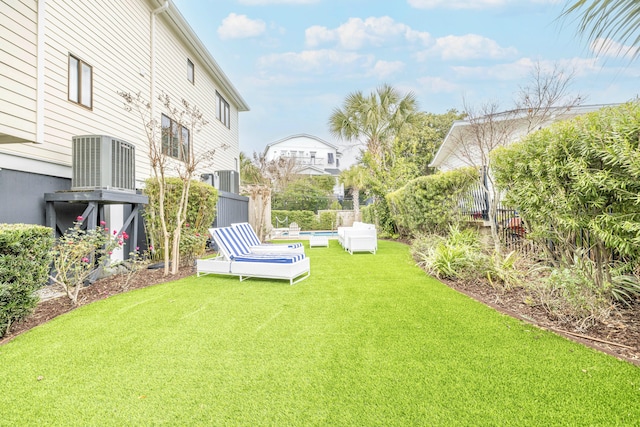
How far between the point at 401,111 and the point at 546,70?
9.37m

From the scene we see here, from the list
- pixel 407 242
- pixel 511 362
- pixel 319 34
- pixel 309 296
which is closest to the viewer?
pixel 511 362

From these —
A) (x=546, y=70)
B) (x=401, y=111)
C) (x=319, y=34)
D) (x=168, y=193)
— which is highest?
(x=319, y=34)

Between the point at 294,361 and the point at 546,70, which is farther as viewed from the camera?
the point at 546,70

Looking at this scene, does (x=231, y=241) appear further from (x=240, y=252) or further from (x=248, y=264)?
(x=248, y=264)

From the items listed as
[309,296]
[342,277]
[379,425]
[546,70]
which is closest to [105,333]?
[309,296]

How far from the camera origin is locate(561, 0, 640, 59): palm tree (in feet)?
5.08

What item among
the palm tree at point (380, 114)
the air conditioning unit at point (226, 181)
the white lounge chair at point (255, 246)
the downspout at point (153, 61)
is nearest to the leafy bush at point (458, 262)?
the white lounge chair at point (255, 246)

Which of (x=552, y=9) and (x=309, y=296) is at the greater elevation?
(x=552, y=9)

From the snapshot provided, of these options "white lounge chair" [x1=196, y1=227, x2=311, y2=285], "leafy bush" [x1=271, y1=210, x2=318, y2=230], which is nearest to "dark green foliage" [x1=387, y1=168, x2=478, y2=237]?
"white lounge chair" [x1=196, y1=227, x2=311, y2=285]

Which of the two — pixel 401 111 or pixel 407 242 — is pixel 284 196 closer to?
pixel 401 111

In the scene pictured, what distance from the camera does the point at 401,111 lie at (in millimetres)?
18047

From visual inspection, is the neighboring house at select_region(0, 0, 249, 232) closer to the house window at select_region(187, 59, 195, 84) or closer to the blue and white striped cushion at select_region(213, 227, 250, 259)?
the house window at select_region(187, 59, 195, 84)

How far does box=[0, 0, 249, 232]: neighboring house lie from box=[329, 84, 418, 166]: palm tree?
368 inches

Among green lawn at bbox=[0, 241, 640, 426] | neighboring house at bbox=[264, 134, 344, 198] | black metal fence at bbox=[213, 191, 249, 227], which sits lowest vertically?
green lawn at bbox=[0, 241, 640, 426]
